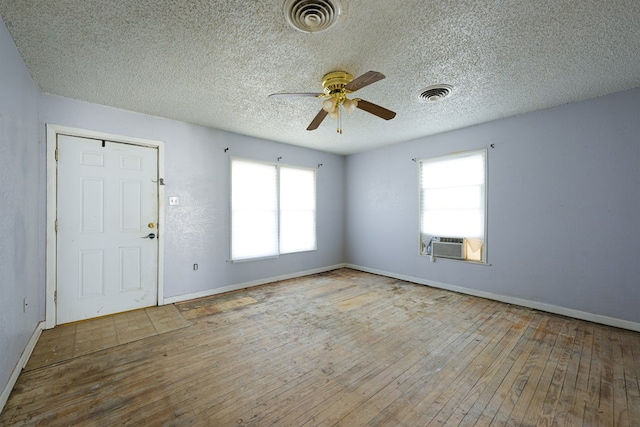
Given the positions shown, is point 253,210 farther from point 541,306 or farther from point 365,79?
point 541,306

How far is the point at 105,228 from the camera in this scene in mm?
3402

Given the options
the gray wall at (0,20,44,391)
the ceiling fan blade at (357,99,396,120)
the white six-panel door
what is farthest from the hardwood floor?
the ceiling fan blade at (357,99,396,120)

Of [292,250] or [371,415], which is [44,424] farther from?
[292,250]

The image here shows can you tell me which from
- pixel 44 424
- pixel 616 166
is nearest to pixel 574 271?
pixel 616 166

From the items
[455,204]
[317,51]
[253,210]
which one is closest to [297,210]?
[253,210]

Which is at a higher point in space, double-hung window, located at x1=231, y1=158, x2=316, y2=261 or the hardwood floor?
double-hung window, located at x1=231, y1=158, x2=316, y2=261

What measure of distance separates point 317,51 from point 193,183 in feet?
9.24

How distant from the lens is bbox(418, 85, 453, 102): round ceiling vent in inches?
115

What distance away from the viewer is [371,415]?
1.75 meters

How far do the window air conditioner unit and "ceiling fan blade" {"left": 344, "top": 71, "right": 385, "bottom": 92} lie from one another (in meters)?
3.20

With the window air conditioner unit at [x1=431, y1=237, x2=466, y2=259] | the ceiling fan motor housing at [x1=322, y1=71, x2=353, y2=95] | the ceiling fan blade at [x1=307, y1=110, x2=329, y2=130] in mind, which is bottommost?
the window air conditioner unit at [x1=431, y1=237, x2=466, y2=259]

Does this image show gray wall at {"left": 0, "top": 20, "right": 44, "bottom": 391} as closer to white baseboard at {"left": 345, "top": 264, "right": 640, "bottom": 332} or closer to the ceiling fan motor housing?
the ceiling fan motor housing

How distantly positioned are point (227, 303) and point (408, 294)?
2.76 meters

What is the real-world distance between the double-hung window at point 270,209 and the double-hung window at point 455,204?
2.24 metres
